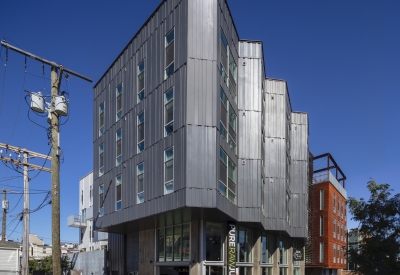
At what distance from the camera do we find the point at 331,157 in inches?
2080

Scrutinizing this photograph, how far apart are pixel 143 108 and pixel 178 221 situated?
588 cm

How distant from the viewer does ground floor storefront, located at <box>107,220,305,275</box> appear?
23062 millimetres

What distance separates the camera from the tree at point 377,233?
2261 centimetres

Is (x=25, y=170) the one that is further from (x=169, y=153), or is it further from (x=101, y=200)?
(x=169, y=153)

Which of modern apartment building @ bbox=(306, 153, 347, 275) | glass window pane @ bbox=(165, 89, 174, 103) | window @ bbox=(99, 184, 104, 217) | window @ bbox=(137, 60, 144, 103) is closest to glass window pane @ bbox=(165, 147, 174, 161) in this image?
glass window pane @ bbox=(165, 89, 174, 103)

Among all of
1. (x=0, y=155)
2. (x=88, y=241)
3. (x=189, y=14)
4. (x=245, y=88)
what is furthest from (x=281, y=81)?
(x=88, y=241)

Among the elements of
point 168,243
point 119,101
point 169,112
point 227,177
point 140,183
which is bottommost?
point 168,243

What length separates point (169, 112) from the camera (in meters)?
22.2

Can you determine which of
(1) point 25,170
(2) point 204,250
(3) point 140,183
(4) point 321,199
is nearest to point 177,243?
(2) point 204,250

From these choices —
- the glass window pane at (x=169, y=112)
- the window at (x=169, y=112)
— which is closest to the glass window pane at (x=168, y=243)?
the window at (x=169, y=112)

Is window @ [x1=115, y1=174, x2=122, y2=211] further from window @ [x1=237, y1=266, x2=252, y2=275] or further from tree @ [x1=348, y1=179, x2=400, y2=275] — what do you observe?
tree @ [x1=348, y1=179, x2=400, y2=275]

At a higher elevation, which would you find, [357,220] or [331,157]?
[331,157]

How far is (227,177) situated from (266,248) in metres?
9.36

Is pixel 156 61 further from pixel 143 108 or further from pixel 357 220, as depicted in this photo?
pixel 357 220
